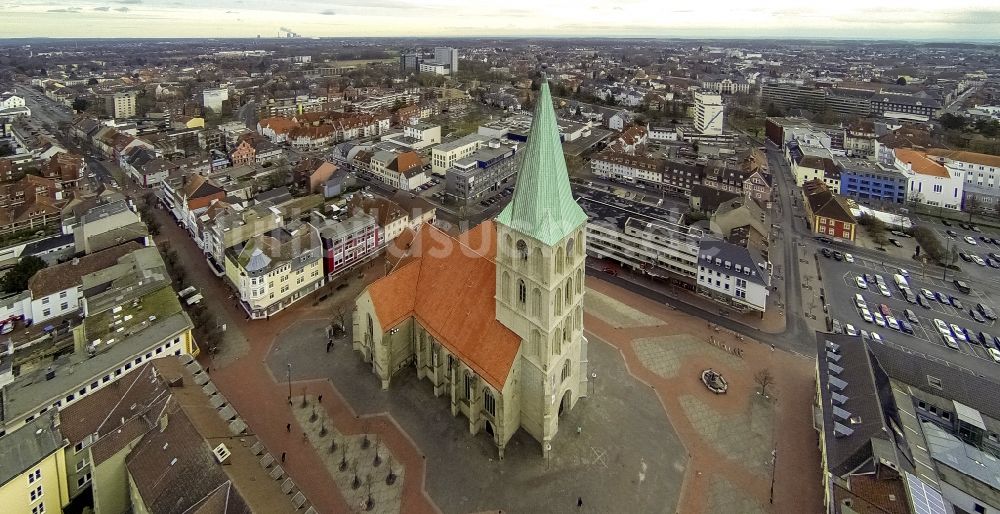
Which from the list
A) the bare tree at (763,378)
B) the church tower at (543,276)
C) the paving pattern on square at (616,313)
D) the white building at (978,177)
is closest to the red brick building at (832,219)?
the white building at (978,177)

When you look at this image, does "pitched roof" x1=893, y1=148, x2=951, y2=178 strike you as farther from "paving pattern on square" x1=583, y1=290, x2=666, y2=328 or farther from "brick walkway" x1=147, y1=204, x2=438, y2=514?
"brick walkway" x1=147, y1=204, x2=438, y2=514

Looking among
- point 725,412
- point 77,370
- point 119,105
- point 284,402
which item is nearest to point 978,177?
point 725,412

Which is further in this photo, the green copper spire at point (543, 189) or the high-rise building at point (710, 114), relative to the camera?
the high-rise building at point (710, 114)

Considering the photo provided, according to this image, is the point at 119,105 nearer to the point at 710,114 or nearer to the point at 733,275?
the point at 710,114

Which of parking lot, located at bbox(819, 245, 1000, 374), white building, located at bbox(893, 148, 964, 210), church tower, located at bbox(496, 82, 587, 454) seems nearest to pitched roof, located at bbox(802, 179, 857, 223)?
parking lot, located at bbox(819, 245, 1000, 374)

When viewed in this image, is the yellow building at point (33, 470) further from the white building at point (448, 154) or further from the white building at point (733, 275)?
the white building at point (448, 154)

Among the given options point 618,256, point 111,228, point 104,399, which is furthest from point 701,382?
point 111,228

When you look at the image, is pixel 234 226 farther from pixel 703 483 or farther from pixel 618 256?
pixel 703 483
